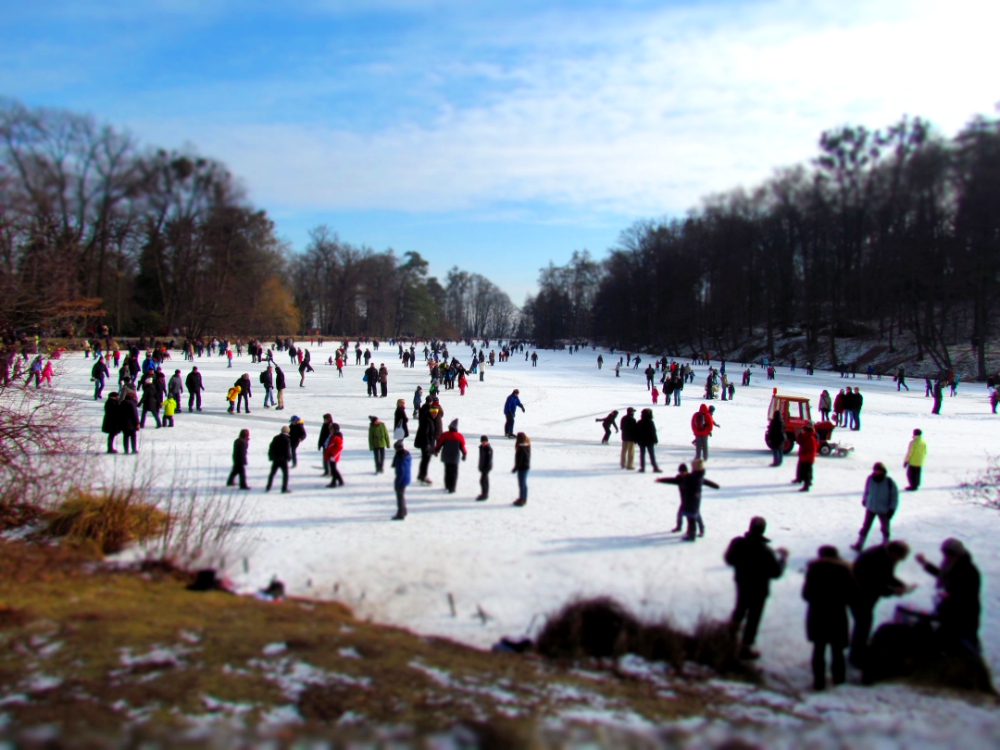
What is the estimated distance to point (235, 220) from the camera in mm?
39156

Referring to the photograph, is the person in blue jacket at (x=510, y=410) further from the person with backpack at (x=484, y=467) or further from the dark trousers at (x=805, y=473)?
the dark trousers at (x=805, y=473)

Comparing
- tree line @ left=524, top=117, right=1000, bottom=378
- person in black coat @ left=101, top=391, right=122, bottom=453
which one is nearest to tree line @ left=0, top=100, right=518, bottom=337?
person in black coat @ left=101, top=391, right=122, bottom=453

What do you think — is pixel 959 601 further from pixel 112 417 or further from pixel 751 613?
pixel 112 417

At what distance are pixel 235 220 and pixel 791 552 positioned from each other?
3759cm

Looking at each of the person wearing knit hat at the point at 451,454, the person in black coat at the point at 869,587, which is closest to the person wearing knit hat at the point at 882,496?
the person in black coat at the point at 869,587

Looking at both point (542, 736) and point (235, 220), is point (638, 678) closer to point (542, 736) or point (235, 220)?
point (542, 736)

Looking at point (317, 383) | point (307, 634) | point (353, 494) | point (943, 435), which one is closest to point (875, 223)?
point (943, 435)

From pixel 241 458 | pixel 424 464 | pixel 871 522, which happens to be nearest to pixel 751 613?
pixel 871 522

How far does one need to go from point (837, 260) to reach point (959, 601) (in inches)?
2241

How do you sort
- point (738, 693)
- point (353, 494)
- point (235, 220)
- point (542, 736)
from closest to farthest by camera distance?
point (542, 736) → point (738, 693) → point (353, 494) → point (235, 220)

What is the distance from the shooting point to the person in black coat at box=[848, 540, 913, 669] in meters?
5.96

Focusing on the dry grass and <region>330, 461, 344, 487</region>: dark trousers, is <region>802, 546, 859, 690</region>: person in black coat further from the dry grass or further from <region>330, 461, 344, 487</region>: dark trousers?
<region>330, 461, 344, 487</region>: dark trousers

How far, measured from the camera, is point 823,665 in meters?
5.68

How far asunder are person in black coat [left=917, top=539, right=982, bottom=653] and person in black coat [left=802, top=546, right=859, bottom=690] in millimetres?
882
